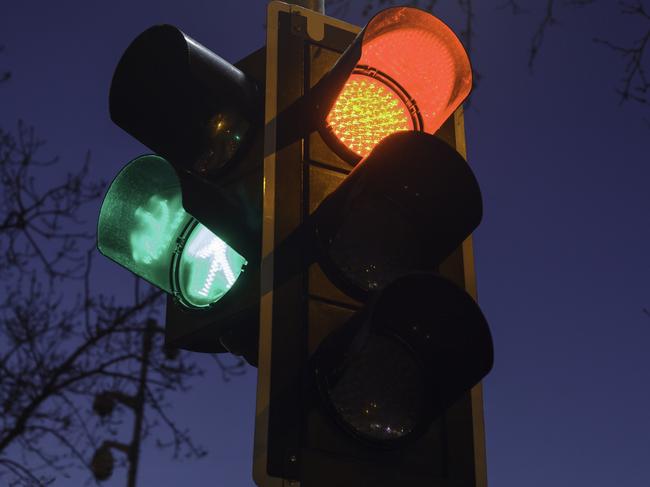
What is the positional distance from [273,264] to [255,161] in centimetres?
47

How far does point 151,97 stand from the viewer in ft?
9.38

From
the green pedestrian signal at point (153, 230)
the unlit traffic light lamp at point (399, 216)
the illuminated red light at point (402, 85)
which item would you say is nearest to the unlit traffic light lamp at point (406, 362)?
the unlit traffic light lamp at point (399, 216)

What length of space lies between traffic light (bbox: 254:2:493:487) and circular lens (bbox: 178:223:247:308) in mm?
429

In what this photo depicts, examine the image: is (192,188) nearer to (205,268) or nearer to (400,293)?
(205,268)

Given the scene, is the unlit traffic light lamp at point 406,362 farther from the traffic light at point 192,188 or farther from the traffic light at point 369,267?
the traffic light at point 192,188

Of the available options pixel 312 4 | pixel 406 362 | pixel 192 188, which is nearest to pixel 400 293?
pixel 406 362

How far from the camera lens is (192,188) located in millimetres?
2379

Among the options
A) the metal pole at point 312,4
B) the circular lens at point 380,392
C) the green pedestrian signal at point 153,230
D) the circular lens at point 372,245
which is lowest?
the green pedestrian signal at point 153,230

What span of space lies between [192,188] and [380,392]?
74cm

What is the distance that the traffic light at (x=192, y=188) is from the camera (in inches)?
97.7

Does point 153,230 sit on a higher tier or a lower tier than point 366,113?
lower

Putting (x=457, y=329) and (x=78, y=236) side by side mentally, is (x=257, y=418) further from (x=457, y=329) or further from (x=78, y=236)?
(x=78, y=236)

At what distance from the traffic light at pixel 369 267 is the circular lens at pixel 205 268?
43cm

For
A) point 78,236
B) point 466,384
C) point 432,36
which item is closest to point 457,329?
point 466,384
